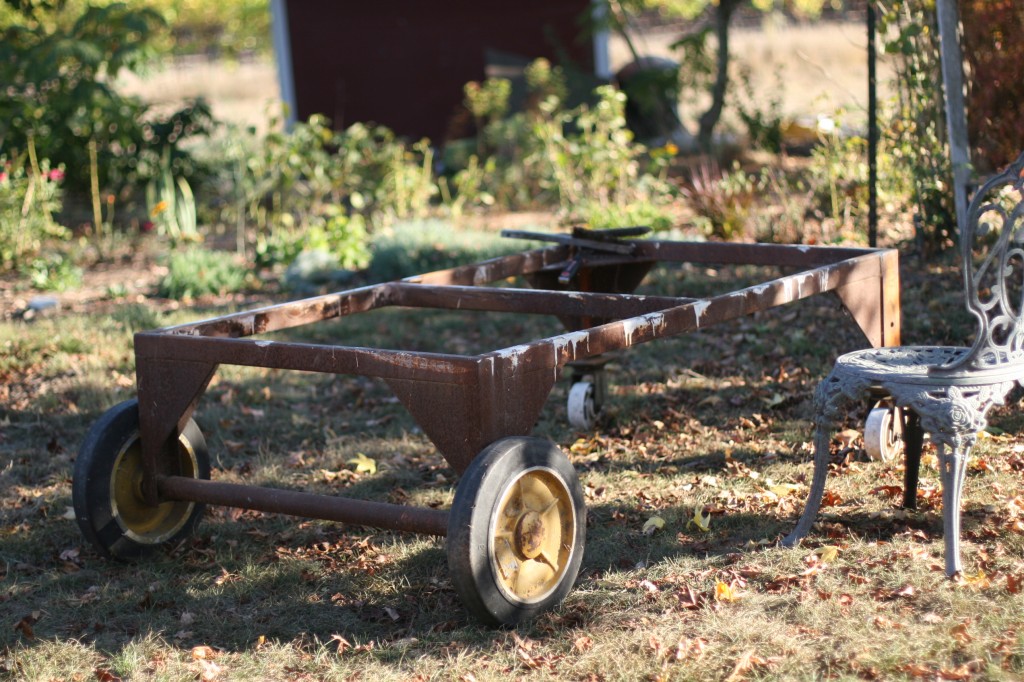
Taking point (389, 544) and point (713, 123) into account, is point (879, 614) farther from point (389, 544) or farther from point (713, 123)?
point (713, 123)

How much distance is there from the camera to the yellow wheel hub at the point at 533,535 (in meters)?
3.54

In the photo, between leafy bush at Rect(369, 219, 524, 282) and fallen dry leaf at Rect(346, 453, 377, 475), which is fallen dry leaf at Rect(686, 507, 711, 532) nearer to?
fallen dry leaf at Rect(346, 453, 377, 475)

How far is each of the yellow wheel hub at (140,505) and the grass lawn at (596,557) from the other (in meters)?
0.12

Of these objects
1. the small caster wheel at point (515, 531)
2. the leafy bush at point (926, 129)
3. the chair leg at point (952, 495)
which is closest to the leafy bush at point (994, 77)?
the leafy bush at point (926, 129)

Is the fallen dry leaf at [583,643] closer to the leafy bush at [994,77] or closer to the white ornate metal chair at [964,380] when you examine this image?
the white ornate metal chair at [964,380]

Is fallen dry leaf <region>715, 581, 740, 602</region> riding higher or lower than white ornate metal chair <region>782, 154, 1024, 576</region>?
lower

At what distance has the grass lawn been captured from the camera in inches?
134

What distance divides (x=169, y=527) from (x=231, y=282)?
504 cm

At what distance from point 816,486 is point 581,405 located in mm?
1631

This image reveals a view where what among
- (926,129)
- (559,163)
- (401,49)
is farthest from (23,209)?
(926,129)

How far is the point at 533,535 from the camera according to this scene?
3.61 metres

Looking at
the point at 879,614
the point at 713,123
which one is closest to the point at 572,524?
the point at 879,614

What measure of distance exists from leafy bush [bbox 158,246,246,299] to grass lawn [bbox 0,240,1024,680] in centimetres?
232

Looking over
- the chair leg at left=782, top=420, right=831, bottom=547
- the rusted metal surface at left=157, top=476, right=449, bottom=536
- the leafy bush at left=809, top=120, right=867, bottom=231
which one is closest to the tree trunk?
the leafy bush at left=809, top=120, right=867, bottom=231
